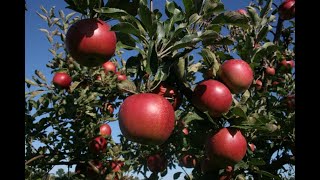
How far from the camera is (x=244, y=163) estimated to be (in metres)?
2.36

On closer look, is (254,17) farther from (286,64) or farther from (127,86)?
(127,86)

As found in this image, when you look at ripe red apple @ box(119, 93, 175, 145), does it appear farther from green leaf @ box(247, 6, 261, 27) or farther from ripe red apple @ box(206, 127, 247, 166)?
green leaf @ box(247, 6, 261, 27)

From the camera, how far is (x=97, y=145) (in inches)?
142

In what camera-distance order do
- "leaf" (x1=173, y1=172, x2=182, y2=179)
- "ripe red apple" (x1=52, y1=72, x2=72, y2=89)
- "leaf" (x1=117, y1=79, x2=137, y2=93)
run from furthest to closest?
"leaf" (x1=173, y1=172, x2=182, y2=179) < "ripe red apple" (x1=52, y1=72, x2=72, y2=89) < "leaf" (x1=117, y1=79, x2=137, y2=93)

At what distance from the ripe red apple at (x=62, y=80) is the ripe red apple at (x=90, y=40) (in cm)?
239

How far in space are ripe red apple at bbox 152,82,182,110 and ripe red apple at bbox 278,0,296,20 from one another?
198 centimetres

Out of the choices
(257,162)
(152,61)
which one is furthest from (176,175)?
(152,61)

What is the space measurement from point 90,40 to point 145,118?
14.0 inches

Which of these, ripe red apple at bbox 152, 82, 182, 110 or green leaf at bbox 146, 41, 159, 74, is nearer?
green leaf at bbox 146, 41, 159, 74

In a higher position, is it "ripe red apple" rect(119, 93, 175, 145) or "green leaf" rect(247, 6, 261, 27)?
"green leaf" rect(247, 6, 261, 27)

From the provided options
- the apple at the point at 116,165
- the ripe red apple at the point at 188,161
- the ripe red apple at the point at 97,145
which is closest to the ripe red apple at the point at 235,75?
the ripe red apple at the point at 188,161

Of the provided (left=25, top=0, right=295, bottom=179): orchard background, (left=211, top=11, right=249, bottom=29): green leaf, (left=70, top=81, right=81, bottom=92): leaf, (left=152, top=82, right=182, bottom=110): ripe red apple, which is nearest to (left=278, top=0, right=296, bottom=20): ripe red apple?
(left=25, top=0, right=295, bottom=179): orchard background

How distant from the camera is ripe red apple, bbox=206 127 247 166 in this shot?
6.40 feet
